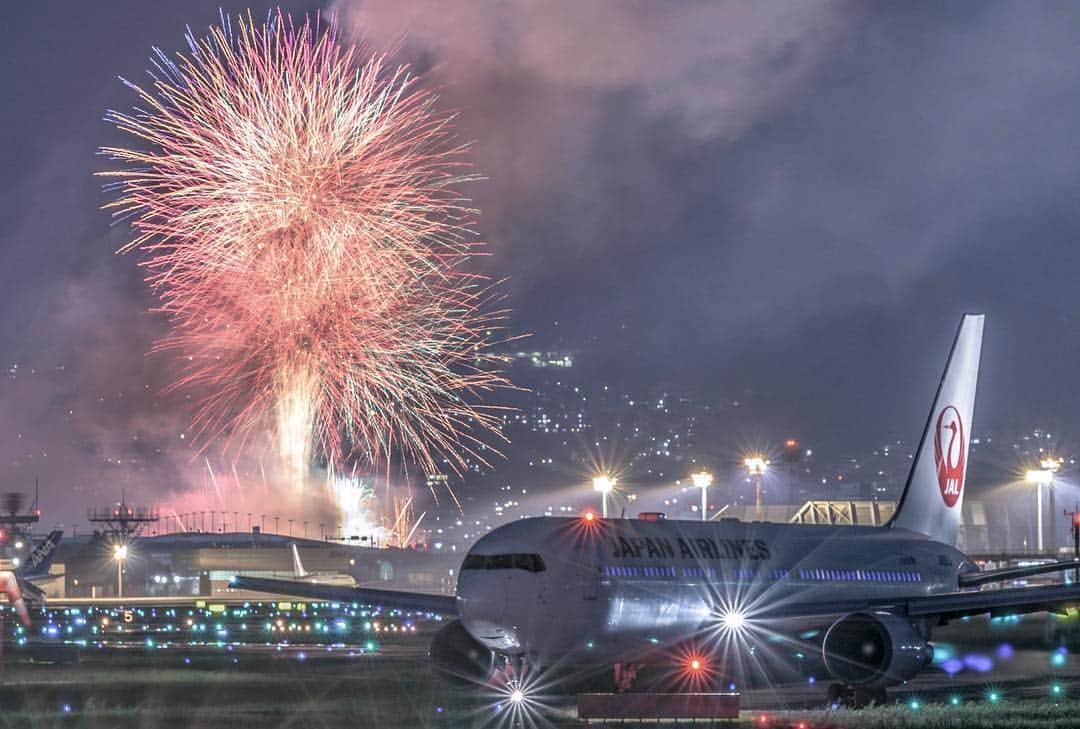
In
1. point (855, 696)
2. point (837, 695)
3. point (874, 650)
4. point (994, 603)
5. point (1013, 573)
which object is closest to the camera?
point (855, 696)

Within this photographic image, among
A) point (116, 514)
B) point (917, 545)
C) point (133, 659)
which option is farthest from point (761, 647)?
point (116, 514)

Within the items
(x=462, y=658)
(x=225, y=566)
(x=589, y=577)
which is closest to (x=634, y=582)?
(x=589, y=577)

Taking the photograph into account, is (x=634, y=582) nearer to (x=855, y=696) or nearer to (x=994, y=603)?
(x=855, y=696)

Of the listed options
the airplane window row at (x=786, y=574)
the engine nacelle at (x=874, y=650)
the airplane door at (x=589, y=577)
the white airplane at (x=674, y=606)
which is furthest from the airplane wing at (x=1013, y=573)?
the airplane door at (x=589, y=577)

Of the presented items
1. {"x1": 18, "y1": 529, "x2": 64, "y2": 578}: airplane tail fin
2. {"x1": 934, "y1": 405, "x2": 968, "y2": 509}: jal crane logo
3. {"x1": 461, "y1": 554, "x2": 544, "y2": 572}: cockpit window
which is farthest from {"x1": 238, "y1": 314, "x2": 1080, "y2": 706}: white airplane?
{"x1": 18, "y1": 529, "x2": 64, "y2": 578}: airplane tail fin

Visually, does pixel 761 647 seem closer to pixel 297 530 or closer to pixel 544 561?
pixel 544 561

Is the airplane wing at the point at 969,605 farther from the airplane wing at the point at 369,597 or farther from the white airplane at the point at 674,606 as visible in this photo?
the airplane wing at the point at 369,597

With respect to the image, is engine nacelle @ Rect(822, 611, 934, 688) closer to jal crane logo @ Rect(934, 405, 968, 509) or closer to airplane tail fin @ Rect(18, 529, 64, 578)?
jal crane logo @ Rect(934, 405, 968, 509)

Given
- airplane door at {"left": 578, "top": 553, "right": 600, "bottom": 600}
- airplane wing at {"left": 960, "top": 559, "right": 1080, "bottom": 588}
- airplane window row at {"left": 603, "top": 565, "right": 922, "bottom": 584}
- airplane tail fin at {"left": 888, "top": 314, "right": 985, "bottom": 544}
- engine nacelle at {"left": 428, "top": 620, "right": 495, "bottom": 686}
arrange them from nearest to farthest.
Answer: airplane door at {"left": 578, "top": 553, "right": 600, "bottom": 600}, airplane window row at {"left": 603, "top": 565, "right": 922, "bottom": 584}, engine nacelle at {"left": 428, "top": 620, "right": 495, "bottom": 686}, airplane wing at {"left": 960, "top": 559, "right": 1080, "bottom": 588}, airplane tail fin at {"left": 888, "top": 314, "right": 985, "bottom": 544}
